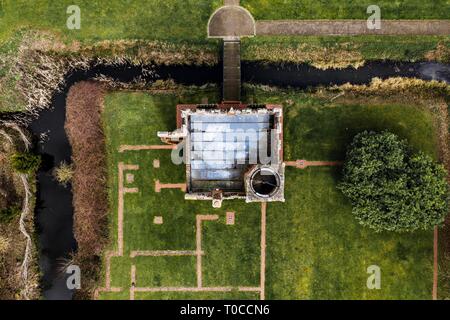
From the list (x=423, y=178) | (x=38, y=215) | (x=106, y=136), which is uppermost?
(x=106, y=136)

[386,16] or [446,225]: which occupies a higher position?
[386,16]

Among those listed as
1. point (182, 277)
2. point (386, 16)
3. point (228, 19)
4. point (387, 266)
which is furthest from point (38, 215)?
point (386, 16)

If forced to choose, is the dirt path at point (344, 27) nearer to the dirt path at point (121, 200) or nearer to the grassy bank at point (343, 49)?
the grassy bank at point (343, 49)

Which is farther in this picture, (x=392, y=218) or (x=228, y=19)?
(x=228, y=19)

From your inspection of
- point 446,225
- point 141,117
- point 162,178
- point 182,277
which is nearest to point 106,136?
point 141,117

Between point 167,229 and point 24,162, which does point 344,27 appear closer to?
point 167,229

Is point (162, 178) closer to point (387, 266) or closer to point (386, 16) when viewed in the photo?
point (387, 266)
